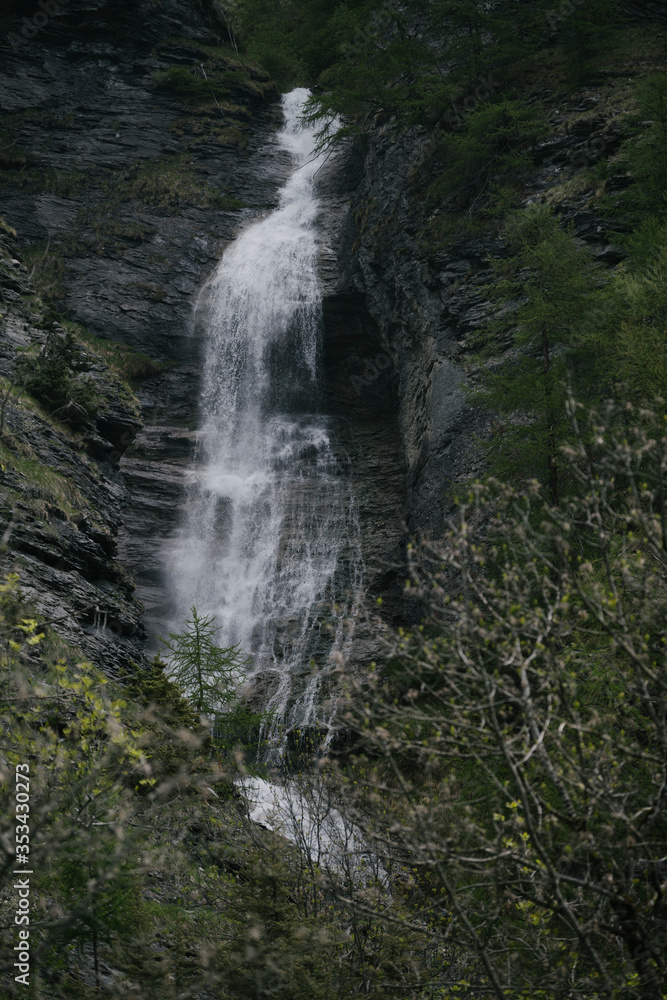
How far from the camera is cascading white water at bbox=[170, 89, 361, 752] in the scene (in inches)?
699

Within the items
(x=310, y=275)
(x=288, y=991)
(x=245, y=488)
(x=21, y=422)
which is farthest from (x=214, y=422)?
(x=288, y=991)

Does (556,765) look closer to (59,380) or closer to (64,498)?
(64,498)

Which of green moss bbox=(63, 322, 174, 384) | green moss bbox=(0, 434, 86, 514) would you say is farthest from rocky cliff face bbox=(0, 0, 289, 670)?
green moss bbox=(0, 434, 86, 514)

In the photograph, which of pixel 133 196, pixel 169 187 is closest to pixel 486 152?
pixel 169 187

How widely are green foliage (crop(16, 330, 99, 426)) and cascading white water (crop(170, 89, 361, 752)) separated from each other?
22.0ft

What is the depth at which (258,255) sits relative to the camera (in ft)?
86.1

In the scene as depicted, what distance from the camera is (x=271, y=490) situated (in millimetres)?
21156

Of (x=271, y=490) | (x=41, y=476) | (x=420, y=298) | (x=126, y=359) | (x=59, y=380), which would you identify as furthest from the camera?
(x=126, y=359)

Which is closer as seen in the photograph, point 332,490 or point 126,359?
point 332,490

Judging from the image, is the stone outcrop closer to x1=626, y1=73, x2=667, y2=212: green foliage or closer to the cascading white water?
the cascading white water

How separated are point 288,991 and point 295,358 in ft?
65.9

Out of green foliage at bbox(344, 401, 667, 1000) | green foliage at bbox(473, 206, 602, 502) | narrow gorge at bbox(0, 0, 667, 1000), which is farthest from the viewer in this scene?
green foliage at bbox(473, 206, 602, 502)

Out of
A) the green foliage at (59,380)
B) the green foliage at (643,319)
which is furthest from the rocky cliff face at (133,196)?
the green foliage at (643,319)

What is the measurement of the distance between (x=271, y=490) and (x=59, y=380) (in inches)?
338
